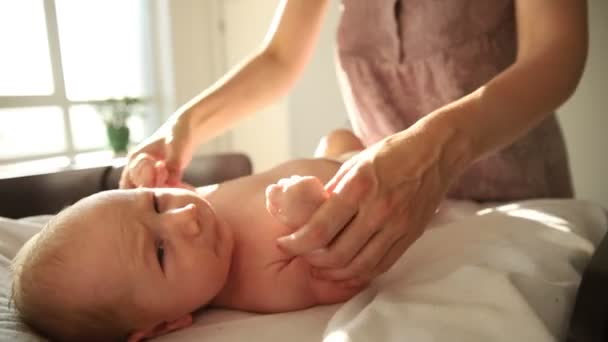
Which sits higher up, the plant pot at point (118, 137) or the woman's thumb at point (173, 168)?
the woman's thumb at point (173, 168)

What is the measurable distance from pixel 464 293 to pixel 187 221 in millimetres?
339

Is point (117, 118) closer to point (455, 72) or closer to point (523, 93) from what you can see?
point (455, 72)

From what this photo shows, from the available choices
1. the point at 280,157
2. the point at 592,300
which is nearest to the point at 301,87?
the point at 280,157

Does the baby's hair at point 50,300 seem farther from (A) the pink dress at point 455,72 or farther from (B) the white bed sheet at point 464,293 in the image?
(A) the pink dress at point 455,72

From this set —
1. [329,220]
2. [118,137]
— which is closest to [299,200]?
[329,220]

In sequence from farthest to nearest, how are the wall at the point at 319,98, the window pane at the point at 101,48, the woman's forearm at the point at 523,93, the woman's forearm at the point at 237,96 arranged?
the window pane at the point at 101,48
the wall at the point at 319,98
the woman's forearm at the point at 237,96
the woman's forearm at the point at 523,93

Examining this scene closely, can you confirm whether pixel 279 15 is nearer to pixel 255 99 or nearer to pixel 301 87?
pixel 255 99

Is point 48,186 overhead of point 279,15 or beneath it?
beneath

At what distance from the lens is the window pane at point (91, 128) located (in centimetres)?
234

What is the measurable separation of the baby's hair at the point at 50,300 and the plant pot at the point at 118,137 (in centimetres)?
170

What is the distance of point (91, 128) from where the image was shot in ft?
7.92

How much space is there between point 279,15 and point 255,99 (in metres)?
0.20

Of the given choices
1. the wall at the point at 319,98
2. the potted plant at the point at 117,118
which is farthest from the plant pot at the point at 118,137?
the wall at the point at 319,98

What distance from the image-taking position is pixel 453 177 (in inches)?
23.2
